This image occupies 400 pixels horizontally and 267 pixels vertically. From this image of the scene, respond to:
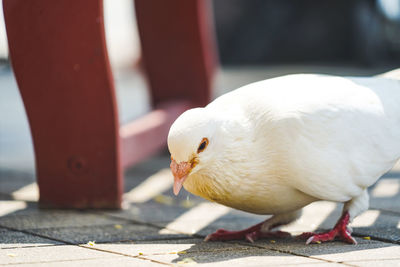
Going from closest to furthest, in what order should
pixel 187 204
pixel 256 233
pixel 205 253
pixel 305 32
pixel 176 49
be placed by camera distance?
pixel 205 253 → pixel 256 233 → pixel 187 204 → pixel 176 49 → pixel 305 32

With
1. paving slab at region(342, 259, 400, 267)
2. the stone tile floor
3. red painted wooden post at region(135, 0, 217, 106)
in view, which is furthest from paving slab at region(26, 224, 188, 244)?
red painted wooden post at region(135, 0, 217, 106)

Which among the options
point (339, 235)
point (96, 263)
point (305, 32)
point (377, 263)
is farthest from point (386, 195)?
point (305, 32)

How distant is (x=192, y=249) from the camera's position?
361cm

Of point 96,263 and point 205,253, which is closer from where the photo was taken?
point 96,263

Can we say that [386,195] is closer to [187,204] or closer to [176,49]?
[187,204]

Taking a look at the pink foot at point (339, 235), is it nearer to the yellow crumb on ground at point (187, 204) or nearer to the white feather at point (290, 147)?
the white feather at point (290, 147)

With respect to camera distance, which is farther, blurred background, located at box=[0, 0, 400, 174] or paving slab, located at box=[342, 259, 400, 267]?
blurred background, located at box=[0, 0, 400, 174]

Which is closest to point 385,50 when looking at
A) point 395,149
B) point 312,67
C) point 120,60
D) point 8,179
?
point 312,67

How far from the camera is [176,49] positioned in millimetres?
7125

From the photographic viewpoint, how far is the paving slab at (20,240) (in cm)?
363

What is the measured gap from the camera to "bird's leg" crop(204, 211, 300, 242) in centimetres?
386

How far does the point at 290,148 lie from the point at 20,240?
1431 millimetres

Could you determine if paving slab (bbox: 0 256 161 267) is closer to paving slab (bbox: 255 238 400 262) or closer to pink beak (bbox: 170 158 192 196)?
pink beak (bbox: 170 158 192 196)

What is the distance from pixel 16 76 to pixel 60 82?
26 cm
